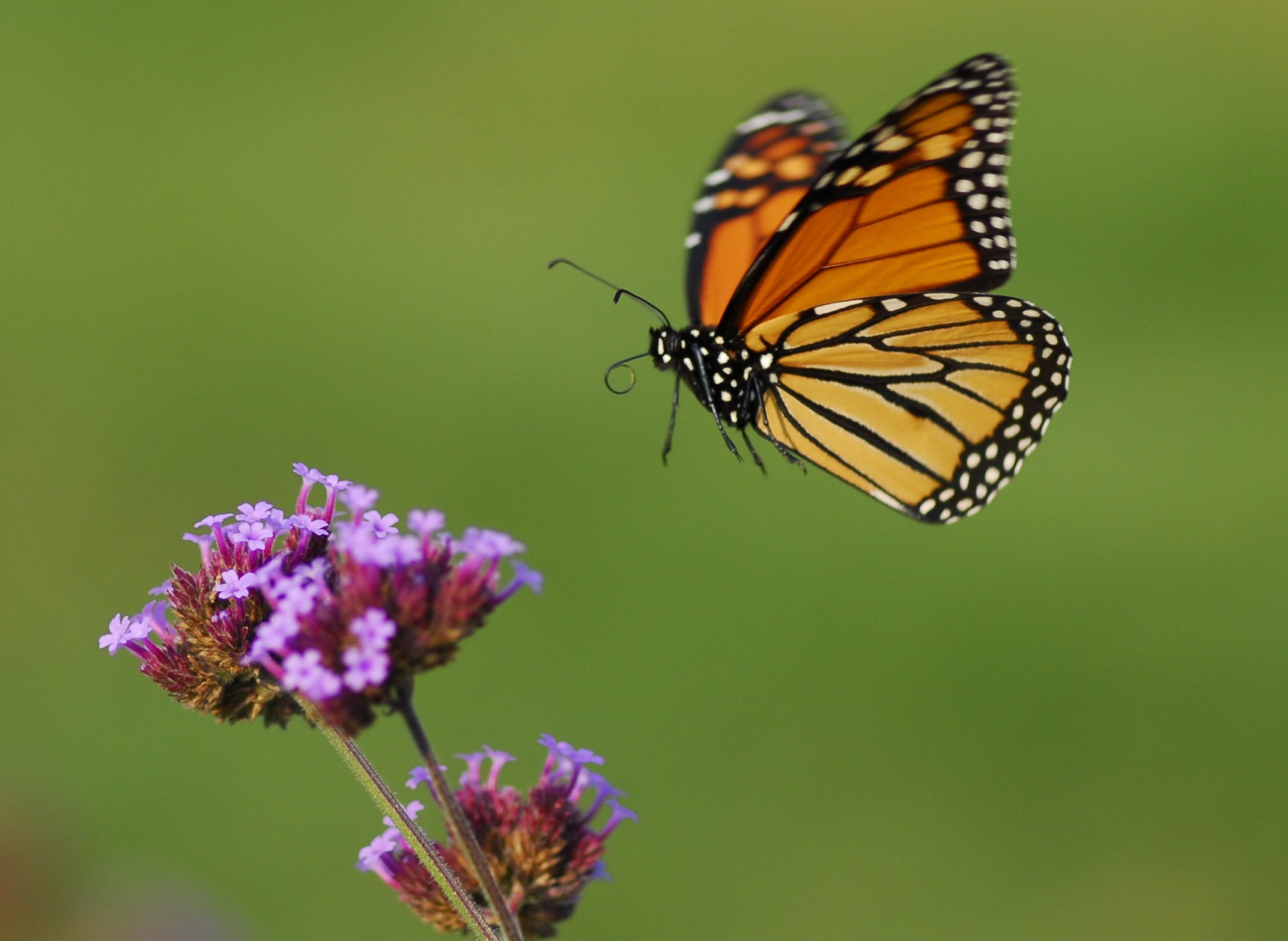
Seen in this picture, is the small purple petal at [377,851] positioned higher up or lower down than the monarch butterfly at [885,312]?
lower down

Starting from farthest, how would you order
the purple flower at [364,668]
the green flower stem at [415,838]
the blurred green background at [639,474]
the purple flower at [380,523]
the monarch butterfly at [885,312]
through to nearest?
the blurred green background at [639,474], the monarch butterfly at [885,312], the purple flower at [380,523], the green flower stem at [415,838], the purple flower at [364,668]

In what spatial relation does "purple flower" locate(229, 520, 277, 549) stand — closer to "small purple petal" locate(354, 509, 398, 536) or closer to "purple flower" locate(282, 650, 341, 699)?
"small purple petal" locate(354, 509, 398, 536)

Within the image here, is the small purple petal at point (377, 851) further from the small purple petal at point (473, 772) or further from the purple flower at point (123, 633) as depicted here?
the purple flower at point (123, 633)

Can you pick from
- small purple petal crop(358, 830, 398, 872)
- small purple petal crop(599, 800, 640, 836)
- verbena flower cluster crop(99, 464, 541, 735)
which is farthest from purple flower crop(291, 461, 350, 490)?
small purple petal crop(599, 800, 640, 836)

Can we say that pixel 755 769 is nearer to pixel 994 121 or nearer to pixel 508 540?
pixel 994 121

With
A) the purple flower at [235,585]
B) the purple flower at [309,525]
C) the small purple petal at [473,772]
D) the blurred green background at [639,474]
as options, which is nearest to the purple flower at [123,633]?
the purple flower at [235,585]

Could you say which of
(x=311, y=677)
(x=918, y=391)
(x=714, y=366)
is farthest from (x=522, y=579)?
(x=918, y=391)

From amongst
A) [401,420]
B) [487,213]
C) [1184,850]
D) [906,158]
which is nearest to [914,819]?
[1184,850]
